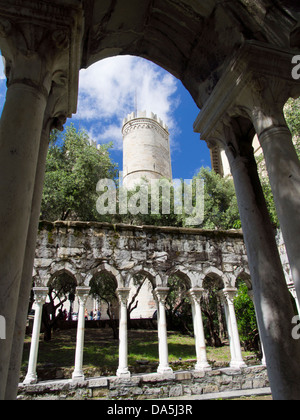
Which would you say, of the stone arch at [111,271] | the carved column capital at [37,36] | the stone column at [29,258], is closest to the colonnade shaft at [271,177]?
the carved column capital at [37,36]

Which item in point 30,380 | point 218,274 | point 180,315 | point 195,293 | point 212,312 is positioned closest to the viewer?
point 30,380

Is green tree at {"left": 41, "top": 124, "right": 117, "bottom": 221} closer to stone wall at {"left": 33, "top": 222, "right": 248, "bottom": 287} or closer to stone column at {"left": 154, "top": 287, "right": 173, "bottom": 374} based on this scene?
stone wall at {"left": 33, "top": 222, "right": 248, "bottom": 287}

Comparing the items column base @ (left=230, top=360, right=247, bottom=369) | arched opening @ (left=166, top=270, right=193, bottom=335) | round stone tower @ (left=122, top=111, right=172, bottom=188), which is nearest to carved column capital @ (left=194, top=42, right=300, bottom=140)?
column base @ (left=230, top=360, right=247, bottom=369)

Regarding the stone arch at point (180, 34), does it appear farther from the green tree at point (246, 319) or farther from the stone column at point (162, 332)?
the green tree at point (246, 319)

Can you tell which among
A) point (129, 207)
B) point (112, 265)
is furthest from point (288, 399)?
point (129, 207)

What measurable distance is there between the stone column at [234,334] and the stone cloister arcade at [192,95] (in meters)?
6.79

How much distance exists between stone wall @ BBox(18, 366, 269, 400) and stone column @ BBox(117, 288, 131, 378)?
0.22 meters

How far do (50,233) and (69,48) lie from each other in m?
6.98

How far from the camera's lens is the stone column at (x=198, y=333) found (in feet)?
26.4

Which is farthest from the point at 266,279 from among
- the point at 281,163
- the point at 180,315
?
the point at 180,315

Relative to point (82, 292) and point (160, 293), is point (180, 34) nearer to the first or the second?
point (82, 292)

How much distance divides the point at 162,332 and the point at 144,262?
6.72 feet

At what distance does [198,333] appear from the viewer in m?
8.52

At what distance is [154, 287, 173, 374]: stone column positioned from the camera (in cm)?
778
